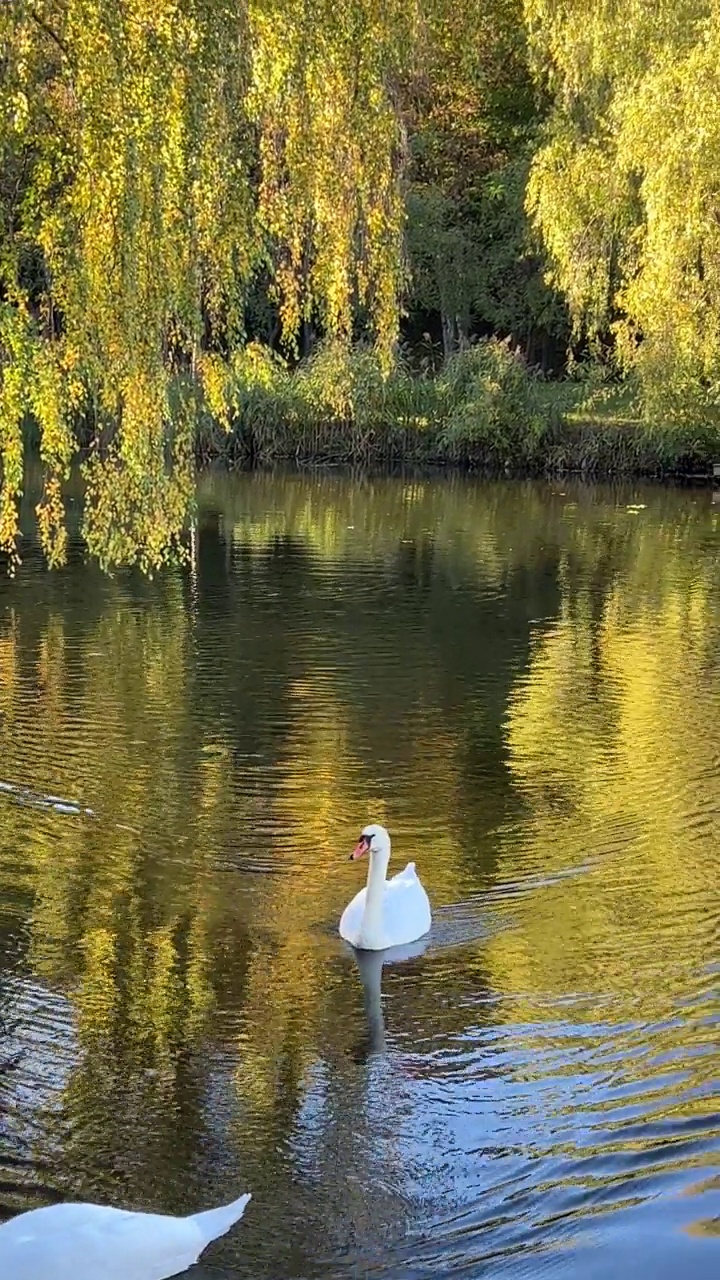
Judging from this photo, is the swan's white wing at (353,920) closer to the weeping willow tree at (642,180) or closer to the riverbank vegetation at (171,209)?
the riverbank vegetation at (171,209)

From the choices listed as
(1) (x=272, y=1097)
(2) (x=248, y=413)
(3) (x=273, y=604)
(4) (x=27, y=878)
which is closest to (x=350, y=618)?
(3) (x=273, y=604)

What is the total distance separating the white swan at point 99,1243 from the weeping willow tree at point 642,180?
2129 cm

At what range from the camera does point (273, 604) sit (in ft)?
57.1

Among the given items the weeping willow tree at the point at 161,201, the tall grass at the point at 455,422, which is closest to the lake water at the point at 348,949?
the weeping willow tree at the point at 161,201

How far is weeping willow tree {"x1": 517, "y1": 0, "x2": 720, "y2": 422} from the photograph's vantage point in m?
24.5

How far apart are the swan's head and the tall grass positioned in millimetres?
23024

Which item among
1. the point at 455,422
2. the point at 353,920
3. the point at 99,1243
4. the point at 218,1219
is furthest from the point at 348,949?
the point at 455,422

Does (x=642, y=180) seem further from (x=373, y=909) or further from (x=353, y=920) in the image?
(x=373, y=909)

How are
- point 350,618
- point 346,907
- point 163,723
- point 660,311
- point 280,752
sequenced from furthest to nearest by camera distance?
point 660,311
point 350,618
point 163,723
point 280,752
point 346,907

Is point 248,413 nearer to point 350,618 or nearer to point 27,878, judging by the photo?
point 350,618

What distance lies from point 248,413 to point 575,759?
2276cm

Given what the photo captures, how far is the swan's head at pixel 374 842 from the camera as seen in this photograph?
8438 mm

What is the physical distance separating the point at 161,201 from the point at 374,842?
3287 millimetres

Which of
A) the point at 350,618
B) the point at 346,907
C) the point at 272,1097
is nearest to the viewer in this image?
the point at 272,1097
